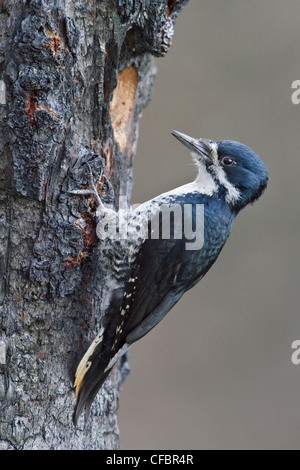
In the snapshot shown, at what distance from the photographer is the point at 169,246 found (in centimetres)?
283

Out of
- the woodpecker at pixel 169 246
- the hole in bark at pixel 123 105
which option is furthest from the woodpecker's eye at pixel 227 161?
the hole in bark at pixel 123 105

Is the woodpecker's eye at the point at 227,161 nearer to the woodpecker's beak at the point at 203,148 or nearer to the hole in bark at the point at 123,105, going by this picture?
the woodpecker's beak at the point at 203,148

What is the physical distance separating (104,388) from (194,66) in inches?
101

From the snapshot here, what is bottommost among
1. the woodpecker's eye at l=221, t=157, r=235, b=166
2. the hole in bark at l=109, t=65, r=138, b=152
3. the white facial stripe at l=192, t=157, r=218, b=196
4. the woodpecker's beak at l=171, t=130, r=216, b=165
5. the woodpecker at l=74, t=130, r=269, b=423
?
the woodpecker at l=74, t=130, r=269, b=423

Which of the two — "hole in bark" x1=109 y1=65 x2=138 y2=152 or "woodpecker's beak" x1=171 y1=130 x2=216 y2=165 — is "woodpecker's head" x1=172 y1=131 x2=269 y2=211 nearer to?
"woodpecker's beak" x1=171 y1=130 x2=216 y2=165

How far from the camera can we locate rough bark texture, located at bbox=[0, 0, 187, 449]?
7.65ft

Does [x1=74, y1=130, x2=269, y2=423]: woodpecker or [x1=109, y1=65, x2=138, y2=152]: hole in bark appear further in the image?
[x1=109, y1=65, x2=138, y2=152]: hole in bark

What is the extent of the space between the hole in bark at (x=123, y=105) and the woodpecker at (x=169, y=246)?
30 cm

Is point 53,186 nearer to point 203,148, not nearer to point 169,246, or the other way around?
point 169,246

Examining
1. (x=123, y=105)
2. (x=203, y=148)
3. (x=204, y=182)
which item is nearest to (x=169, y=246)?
(x=204, y=182)

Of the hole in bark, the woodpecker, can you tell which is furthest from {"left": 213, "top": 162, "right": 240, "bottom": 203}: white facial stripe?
the hole in bark

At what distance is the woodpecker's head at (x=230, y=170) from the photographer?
9.74 ft

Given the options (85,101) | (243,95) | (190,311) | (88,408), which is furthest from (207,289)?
(85,101)

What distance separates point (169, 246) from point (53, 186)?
59 centimetres
